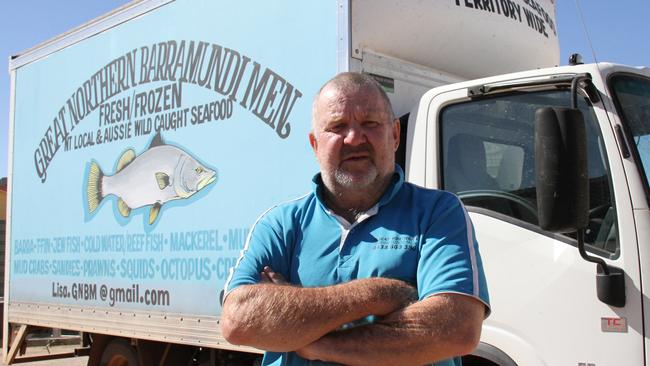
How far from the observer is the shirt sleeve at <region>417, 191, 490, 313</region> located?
1.93 metres

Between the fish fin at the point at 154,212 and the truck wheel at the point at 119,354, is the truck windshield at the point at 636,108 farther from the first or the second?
the truck wheel at the point at 119,354

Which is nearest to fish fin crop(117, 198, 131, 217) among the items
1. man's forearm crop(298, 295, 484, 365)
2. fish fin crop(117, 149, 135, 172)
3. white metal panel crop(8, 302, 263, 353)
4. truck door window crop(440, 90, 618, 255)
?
fish fin crop(117, 149, 135, 172)

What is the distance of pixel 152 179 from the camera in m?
4.64

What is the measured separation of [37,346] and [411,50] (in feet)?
29.7

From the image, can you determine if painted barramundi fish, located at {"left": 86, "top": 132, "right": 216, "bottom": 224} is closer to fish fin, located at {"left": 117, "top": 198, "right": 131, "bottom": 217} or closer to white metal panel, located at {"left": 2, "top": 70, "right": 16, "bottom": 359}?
fish fin, located at {"left": 117, "top": 198, "right": 131, "bottom": 217}

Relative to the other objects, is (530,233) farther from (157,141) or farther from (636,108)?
(157,141)

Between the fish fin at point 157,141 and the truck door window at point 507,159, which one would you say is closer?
the truck door window at point 507,159

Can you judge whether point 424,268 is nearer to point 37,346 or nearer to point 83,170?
point 83,170

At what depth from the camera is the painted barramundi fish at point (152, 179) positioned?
14.3ft

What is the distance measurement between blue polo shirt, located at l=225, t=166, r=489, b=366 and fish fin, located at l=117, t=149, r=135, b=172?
2892 millimetres

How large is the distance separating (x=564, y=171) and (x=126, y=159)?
3423 mm

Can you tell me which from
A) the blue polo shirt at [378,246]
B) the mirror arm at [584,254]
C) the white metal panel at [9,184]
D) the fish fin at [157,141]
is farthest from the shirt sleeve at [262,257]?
the white metal panel at [9,184]

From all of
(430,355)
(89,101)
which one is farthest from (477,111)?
(89,101)

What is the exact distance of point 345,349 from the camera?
1863 mm
